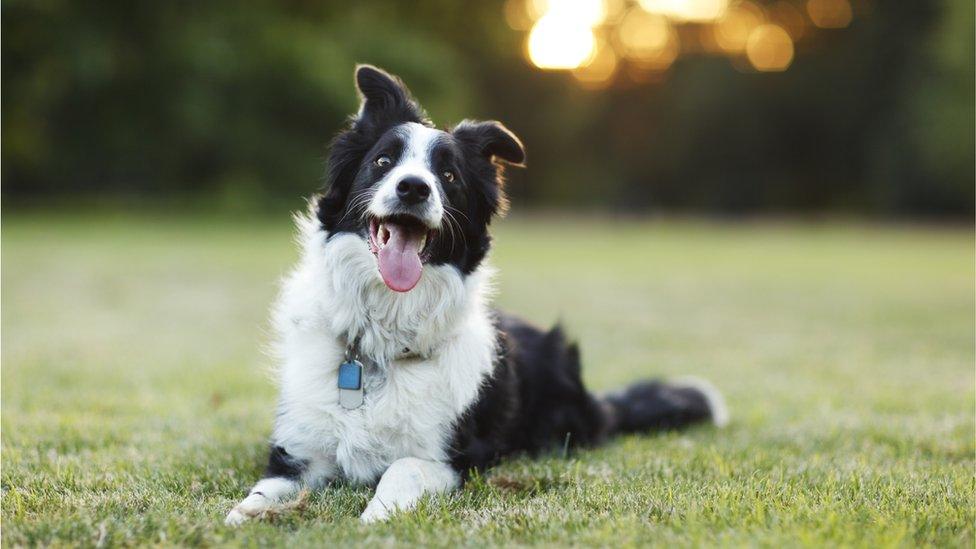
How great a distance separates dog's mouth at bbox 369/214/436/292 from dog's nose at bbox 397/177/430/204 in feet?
0.36

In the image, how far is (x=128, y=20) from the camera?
31.7 metres

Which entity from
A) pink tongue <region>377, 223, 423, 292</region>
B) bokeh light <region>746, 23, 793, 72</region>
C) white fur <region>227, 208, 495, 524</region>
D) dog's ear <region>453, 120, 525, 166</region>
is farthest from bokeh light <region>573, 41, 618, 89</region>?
pink tongue <region>377, 223, 423, 292</region>

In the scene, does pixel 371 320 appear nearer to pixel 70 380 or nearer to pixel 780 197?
pixel 70 380

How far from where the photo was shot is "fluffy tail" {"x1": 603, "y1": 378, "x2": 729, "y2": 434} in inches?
230

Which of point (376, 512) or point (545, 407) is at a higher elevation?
point (545, 407)

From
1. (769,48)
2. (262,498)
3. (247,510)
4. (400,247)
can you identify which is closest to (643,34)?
(769,48)

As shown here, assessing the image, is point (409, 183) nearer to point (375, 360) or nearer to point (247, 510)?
point (375, 360)

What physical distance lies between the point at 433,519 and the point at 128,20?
106ft

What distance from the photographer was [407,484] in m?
3.93

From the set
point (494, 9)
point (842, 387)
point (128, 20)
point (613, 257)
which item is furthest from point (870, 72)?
point (842, 387)

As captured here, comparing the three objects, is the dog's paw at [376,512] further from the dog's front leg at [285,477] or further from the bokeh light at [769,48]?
the bokeh light at [769,48]

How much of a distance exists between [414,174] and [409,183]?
6 cm

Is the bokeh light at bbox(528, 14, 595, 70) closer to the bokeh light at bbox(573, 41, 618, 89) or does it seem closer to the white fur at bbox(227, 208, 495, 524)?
the bokeh light at bbox(573, 41, 618, 89)

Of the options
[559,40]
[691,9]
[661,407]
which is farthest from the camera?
[691,9]
